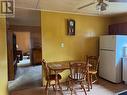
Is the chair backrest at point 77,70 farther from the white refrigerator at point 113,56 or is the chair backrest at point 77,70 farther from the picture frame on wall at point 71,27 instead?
the picture frame on wall at point 71,27

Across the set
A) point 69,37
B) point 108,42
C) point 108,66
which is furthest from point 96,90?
point 69,37

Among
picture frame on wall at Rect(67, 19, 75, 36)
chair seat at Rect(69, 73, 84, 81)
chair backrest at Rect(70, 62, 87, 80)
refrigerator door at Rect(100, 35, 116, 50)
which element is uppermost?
picture frame on wall at Rect(67, 19, 75, 36)

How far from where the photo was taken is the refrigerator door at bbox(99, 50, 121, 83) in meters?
4.40

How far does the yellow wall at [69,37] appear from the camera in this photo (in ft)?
14.4

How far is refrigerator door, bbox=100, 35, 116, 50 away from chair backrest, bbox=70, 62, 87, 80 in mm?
1368

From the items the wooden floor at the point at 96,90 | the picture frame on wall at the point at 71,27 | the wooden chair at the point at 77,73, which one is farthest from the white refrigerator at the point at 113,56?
the wooden chair at the point at 77,73

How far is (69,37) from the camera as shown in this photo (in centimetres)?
474

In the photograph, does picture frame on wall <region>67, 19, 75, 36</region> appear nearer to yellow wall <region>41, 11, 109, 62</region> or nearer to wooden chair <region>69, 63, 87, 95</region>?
yellow wall <region>41, 11, 109, 62</region>

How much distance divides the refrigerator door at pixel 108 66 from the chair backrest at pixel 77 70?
4.06ft

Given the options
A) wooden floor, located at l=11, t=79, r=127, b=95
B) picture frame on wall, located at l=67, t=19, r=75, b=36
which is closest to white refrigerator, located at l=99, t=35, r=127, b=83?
wooden floor, located at l=11, t=79, r=127, b=95

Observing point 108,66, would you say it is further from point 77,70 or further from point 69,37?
point 69,37

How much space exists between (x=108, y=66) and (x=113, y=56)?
411 mm

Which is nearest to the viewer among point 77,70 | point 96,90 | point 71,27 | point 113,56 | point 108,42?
point 77,70

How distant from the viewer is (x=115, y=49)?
14.3 feet
